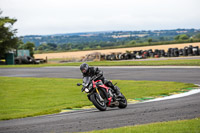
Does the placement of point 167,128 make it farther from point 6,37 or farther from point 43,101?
point 6,37

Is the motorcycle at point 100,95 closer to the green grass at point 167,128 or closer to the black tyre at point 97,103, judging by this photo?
the black tyre at point 97,103

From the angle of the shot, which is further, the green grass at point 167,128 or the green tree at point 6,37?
the green tree at point 6,37

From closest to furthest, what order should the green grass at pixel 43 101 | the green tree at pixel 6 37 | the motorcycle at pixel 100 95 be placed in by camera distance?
1. the motorcycle at pixel 100 95
2. the green grass at pixel 43 101
3. the green tree at pixel 6 37

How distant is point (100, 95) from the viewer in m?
12.2

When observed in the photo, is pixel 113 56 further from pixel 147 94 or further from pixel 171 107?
pixel 171 107

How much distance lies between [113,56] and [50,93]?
4172 cm

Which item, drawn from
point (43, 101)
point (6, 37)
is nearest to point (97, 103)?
point (43, 101)

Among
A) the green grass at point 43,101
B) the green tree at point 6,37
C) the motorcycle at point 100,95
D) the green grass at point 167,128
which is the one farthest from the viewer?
the green tree at point 6,37

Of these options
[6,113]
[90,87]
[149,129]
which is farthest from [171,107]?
[6,113]

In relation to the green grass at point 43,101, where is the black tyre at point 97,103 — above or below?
above

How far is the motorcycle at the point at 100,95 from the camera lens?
1177cm

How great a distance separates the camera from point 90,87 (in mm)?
11711

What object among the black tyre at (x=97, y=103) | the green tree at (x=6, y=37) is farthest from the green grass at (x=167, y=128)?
the green tree at (x=6, y=37)

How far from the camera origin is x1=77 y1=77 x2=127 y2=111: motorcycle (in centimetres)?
1177
